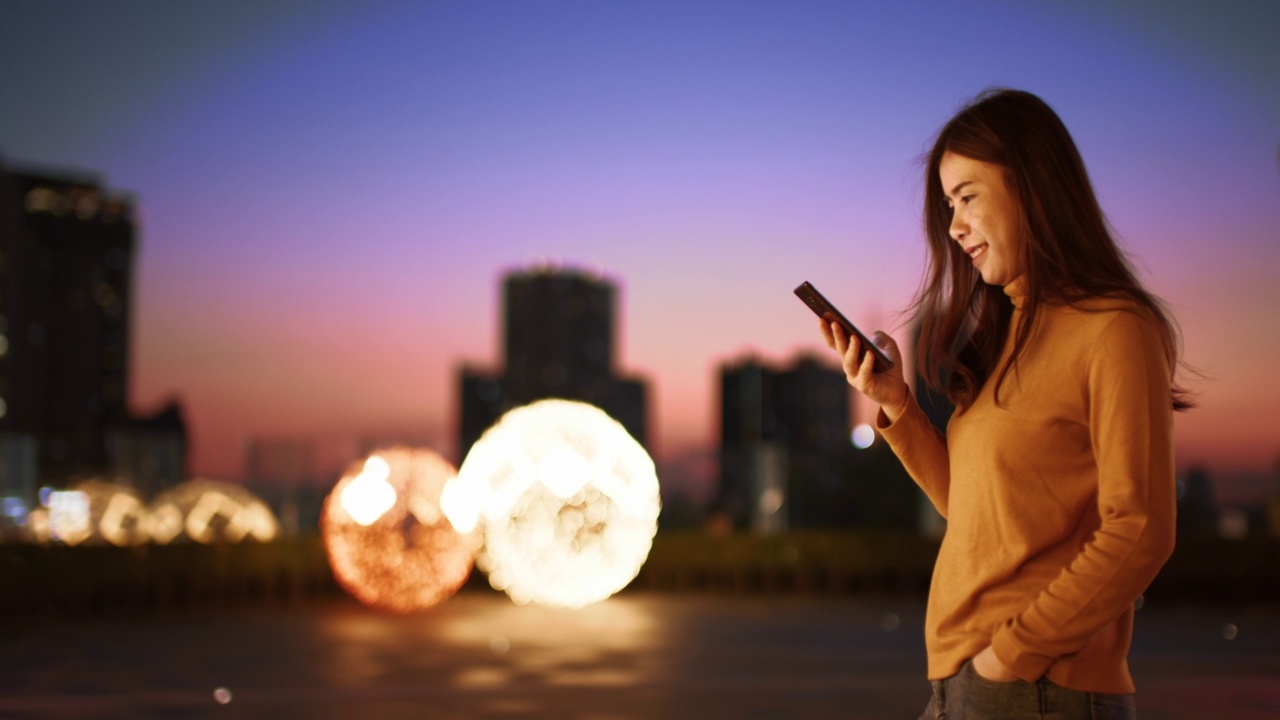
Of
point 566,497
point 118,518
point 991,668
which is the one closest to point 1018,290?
point 991,668

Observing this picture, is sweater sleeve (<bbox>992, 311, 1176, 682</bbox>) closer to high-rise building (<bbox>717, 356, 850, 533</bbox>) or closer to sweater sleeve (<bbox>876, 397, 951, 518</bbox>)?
sweater sleeve (<bbox>876, 397, 951, 518</bbox>)

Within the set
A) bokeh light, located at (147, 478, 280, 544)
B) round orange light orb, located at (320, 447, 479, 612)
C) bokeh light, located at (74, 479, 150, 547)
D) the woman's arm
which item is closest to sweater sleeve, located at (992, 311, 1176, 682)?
the woman's arm

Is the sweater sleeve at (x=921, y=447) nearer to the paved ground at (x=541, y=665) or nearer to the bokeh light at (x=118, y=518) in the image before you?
the paved ground at (x=541, y=665)

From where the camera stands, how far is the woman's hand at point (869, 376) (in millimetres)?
2236

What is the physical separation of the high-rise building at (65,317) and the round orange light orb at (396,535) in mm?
61897

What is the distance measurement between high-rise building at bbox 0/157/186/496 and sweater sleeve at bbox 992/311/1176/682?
75639 millimetres

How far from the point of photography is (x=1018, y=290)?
2.03 metres

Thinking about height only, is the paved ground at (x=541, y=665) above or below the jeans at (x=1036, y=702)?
below

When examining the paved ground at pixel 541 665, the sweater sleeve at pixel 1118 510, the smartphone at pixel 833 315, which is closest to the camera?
the sweater sleeve at pixel 1118 510

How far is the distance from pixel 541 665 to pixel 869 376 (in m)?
8.50

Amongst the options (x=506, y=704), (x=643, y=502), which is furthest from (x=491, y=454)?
(x=506, y=704)

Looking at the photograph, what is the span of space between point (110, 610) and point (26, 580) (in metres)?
1.16

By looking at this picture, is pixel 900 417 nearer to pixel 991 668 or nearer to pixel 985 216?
pixel 985 216

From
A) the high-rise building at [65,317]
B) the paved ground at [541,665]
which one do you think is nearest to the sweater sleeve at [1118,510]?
the paved ground at [541,665]
